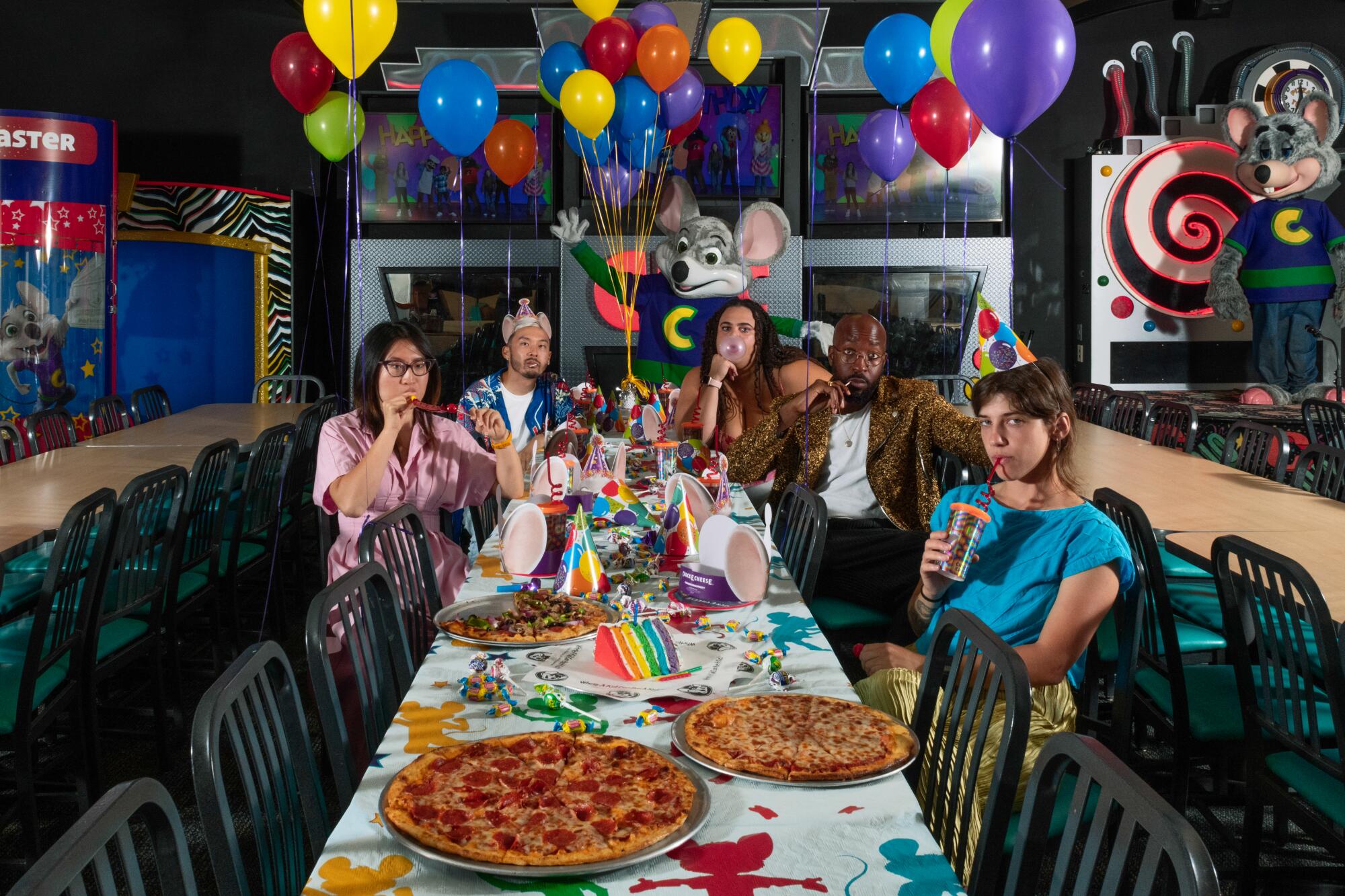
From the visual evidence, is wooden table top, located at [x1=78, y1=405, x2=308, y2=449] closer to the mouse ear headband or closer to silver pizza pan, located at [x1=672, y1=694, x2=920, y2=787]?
the mouse ear headband

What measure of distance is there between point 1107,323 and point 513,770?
304 inches

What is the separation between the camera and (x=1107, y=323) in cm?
816

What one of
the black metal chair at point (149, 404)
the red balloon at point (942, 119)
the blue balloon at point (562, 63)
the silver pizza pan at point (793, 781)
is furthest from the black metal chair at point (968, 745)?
the black metal chair at point (149, 404)

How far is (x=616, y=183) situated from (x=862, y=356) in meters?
3.99

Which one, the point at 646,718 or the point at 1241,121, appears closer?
the point at 646,718

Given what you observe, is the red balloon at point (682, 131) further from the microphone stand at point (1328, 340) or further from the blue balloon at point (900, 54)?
the microphone stand at point (1328, 340)

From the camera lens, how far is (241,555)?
13.8 feet

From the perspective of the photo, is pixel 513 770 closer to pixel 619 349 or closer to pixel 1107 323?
pixel 619 349

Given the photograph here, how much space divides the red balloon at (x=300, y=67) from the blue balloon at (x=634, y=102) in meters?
1.49

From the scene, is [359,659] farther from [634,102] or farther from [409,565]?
[634,102]

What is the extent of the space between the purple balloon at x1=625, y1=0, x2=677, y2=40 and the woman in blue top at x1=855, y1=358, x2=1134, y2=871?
4.09m

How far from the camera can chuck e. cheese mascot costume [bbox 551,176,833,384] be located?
7398 millimetres

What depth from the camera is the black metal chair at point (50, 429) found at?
4699 mm

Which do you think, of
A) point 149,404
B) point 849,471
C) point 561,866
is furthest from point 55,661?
point 149,404
